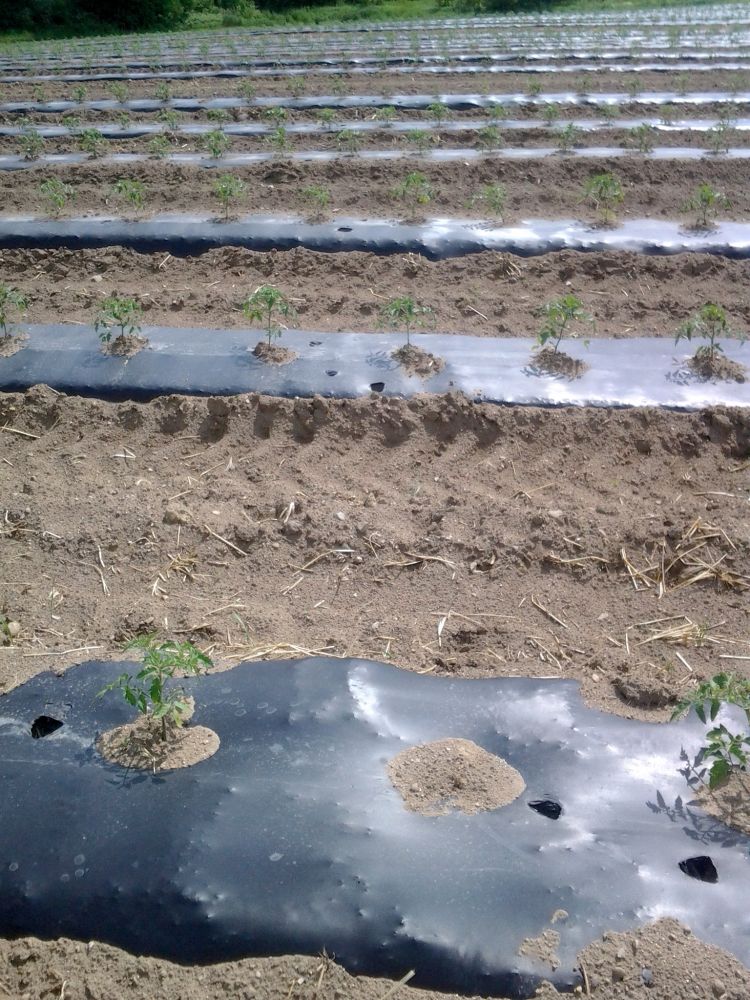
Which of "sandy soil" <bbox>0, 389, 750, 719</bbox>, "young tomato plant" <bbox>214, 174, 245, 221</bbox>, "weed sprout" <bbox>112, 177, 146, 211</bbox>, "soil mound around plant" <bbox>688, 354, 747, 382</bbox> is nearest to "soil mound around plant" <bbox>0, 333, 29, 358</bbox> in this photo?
"sandy soil" <bbox>0, 389, 750, 719</bbox>

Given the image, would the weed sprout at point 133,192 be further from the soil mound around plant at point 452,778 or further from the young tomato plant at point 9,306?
the soil mound around plant at point 452,778

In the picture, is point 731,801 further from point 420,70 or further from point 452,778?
point 420,70

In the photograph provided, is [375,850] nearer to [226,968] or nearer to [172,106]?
[226,968]

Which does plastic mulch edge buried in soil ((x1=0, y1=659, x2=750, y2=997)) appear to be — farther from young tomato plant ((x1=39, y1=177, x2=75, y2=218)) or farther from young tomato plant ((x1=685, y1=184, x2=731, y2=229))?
young tomato plant ((x1=39, y1=177, x2=75, y2=218))

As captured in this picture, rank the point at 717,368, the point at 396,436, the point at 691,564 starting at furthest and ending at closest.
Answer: the point at 717,368, the point at 396,436, the point at 691,564

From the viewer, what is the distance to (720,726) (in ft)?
7.42

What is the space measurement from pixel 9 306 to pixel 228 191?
174cm

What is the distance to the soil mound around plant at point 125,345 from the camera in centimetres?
480

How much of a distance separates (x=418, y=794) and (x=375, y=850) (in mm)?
197

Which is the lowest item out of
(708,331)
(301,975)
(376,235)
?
(301,975)

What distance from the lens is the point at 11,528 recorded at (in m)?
3.71

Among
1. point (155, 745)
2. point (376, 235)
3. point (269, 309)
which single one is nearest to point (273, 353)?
point (269, 309)

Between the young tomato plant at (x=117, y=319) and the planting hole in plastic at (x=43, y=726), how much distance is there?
9.01 feet

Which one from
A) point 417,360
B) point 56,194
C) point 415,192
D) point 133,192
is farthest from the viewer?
point 415,192
